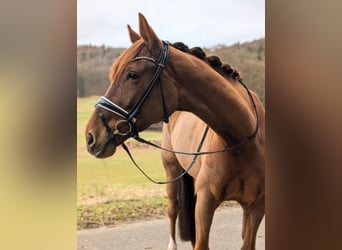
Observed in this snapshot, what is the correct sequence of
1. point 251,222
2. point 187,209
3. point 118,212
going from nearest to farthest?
point 118,212 → point 251,222 → point 187,209

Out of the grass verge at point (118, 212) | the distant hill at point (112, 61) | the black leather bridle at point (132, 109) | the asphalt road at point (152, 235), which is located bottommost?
the asphalt road at point (152, 235)

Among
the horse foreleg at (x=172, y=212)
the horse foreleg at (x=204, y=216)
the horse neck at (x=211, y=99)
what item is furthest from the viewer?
the horse foreleg at (x=172, y=212)

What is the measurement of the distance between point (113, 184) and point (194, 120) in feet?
1.65

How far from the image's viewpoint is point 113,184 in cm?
141

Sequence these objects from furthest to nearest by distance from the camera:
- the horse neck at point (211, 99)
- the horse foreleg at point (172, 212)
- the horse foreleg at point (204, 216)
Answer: the horse foreleg at point (172, 212), the horse foreleg at point (204, 216), the horse neck at point (211, 99)

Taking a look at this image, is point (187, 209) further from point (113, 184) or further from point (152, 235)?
point (113, 184)

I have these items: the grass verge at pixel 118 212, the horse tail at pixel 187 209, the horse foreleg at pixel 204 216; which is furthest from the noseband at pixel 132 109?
the horse tail at pixel 187 209

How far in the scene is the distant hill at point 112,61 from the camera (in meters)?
1.29

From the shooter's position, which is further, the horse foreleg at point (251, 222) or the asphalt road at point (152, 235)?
the horse foreleg at point (251, 222)

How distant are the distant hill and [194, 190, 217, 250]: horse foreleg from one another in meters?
0.41

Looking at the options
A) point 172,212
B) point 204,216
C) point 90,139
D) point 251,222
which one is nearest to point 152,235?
point 172,212

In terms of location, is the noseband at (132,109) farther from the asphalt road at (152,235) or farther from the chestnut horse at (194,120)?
the asphalt road at (152,235)

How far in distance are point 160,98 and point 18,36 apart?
467 mm

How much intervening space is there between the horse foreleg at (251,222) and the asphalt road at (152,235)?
1.0 inches
